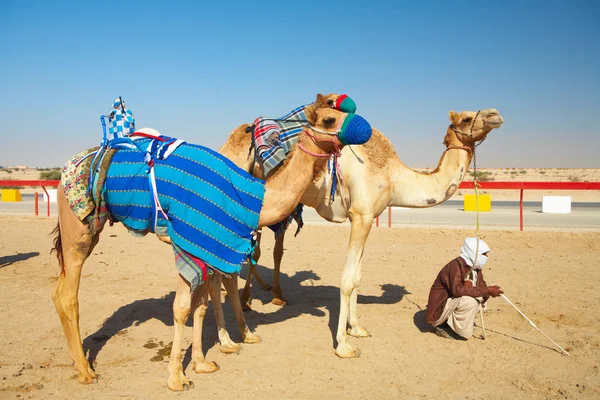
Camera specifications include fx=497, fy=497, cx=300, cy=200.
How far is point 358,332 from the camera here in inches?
226

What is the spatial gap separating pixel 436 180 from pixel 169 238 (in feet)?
10.4

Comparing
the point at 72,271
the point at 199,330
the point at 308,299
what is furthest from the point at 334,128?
the point at 308,299

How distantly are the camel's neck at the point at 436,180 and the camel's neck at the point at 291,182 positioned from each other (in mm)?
1942

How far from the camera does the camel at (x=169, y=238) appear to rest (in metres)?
4.17

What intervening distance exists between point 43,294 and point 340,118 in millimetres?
5559

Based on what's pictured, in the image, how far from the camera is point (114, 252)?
10.5 m

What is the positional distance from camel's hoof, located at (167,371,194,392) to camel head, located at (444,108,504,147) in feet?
12.7

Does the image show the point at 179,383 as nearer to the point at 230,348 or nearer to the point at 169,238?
the point at 230,348

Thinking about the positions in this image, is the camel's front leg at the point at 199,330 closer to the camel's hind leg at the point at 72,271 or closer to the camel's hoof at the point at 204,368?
the camel's hoof at the point at 204,368

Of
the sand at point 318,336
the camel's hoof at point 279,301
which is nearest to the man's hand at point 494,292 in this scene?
the sand at point 318,336

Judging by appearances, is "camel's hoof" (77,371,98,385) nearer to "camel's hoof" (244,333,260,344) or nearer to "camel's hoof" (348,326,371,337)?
"camel's hoof" (244,333,260,344)

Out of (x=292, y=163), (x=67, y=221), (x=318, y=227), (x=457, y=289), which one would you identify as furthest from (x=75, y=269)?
(x=318, y=227)

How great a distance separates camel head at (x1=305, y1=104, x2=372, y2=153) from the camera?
4.01 metres

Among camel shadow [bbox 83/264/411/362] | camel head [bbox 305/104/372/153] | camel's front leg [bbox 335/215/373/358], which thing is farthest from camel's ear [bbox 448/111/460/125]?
camel shadow [bbox 83/264/411/362]
